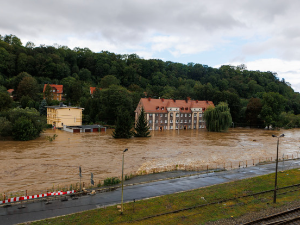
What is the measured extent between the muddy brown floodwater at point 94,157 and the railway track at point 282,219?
16.7 metres

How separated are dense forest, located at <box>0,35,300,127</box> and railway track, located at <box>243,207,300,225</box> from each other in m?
60.4

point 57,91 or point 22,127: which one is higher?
point 57,91

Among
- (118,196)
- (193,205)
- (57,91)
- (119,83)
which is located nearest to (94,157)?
(118,196)

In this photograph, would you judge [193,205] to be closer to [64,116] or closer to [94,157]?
[94,157]

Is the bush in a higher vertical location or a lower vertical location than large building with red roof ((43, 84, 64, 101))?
lower

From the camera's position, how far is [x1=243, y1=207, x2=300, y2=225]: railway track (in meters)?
16.0

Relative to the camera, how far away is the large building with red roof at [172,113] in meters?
75.9

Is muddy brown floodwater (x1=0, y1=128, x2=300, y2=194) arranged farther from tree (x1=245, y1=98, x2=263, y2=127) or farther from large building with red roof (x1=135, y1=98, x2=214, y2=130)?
tree (x1=245, y1=98, x2=263, y2=127)

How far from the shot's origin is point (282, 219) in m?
16.7

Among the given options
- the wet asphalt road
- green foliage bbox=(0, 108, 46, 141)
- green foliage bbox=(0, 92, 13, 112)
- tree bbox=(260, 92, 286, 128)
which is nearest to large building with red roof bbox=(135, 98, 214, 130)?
tree bbox=(260, 92, 286, 128)

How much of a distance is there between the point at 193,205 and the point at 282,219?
588 cm

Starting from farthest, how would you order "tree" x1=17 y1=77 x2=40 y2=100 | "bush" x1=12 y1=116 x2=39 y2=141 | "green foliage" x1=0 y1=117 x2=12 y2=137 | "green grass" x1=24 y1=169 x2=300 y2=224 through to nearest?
"tree" x1=17 y1=77 x2=40 y2=100
"bush" x1=12 y1=116 x2=39 y2=141
"green foliage" x1=0 y1=117 x2=12 y2=137
"green grass" x1=24 y1=169 x2=300 y2=224

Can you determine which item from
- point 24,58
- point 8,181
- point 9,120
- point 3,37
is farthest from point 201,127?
point 3,37

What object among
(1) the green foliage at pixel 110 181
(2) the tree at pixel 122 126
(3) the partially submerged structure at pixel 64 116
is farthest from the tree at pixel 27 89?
(1) the green foliage at pixel 110 181
